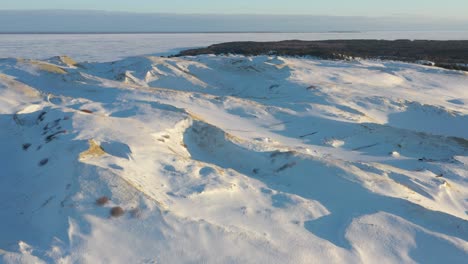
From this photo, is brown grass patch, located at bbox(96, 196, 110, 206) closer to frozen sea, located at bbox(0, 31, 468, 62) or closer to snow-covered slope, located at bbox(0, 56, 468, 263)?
snow-covered slope, located at bbox(0, 56, 468, 263)

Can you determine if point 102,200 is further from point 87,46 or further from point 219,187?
point 87,46

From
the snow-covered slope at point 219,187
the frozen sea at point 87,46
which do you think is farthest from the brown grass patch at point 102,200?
the frozen sea at point 87,46

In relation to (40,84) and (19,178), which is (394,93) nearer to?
(40,84)

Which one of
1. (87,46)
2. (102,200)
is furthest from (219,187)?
(87,46)

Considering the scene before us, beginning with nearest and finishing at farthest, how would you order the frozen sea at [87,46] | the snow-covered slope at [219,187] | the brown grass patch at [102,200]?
1. the snow-covered slope at [219,187]
2. the brown grass patch at [102,200]
3. the frozen sea at [87,46]

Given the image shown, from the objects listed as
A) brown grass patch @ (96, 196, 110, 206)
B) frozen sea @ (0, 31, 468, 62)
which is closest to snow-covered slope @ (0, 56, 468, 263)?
brown grass patch @ (96, 196, 110, 206)

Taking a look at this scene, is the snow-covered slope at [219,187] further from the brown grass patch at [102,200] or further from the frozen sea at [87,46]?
the frozen sea at [87,46]

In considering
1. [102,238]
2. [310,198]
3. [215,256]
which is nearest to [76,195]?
[102,238]

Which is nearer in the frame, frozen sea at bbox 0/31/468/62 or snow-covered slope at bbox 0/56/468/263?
snow-covered slope at bbox 0/56/468/263
